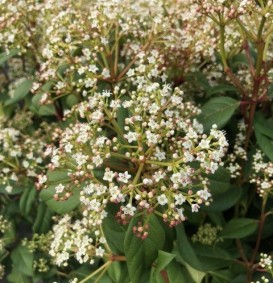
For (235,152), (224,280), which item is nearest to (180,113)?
(235,152)

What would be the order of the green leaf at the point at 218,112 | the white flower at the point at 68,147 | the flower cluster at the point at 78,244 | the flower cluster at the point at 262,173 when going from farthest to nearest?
the green leaf at the point at 218,112 < the flower cluster at the point at 262,173 < the flower cluster at the point at 78,244 < the white flower at the point at 68,147

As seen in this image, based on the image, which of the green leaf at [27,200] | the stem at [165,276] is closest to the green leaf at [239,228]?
the stem at [165,276]

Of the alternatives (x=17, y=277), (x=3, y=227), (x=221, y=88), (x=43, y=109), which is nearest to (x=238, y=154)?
(x=221, y=88)

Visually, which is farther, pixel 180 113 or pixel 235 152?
pixel 235 152

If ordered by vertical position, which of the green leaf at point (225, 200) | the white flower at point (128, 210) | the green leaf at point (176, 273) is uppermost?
the white flower at point (128, 210)

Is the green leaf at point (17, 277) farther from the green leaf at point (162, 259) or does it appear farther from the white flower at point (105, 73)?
the white flower at point (105, 73)

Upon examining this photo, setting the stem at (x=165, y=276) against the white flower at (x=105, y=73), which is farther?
the white flower at (x=105, y=73)

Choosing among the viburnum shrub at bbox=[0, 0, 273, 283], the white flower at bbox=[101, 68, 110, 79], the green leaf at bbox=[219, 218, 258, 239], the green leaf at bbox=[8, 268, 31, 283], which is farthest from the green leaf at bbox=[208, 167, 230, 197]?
the green leaf at bbox=[8, 268, 31, 283]

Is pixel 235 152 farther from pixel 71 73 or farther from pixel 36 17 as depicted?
pixel 36 17
